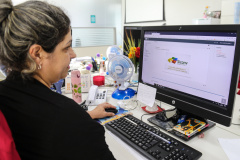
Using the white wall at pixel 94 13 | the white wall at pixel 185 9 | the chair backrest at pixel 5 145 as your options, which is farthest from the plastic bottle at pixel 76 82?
the white wall at pixel 94 13

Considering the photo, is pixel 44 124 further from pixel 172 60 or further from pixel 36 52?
pixel 172 60

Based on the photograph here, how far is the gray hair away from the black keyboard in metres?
0.48

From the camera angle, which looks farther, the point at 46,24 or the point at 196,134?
the point at 196,134

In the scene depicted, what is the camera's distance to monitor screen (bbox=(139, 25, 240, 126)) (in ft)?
2.46

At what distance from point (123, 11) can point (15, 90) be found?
5.02 meters

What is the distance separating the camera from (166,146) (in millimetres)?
750

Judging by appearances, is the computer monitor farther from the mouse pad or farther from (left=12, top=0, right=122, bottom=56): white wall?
(left=12, top=0, right=122, bottom=56): white wall

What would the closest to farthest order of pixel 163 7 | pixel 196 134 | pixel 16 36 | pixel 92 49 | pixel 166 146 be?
pixel 16 36 → pixel 166 146 → pixel 196 134 → pixel 163 7 → pixel 92 49

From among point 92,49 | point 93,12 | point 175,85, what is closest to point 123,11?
point 93,12

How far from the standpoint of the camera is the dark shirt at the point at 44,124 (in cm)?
59

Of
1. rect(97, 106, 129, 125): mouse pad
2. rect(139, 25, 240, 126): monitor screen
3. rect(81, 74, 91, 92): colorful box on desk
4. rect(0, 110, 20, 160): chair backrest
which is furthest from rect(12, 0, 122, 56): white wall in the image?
rect(0, 110, 20, 160): chair backrest

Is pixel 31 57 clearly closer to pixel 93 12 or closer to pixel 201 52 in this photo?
pixel 201 52

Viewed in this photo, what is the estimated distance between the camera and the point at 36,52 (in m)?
0.66

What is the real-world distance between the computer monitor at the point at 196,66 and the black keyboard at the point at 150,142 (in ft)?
0.66
